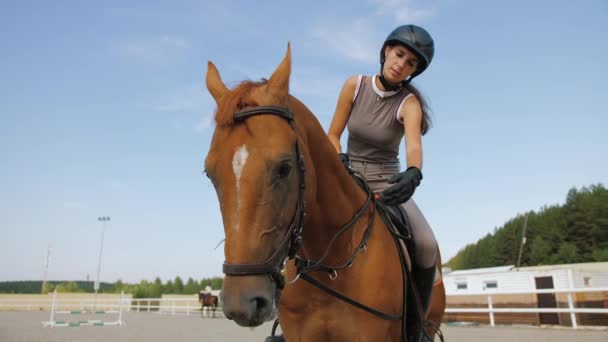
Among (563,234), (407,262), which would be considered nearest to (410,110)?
(407,262)

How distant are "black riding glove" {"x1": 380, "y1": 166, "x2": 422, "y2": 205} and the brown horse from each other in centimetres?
20

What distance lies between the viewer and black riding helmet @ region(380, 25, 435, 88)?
361 centimetres

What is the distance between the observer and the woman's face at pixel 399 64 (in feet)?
12.0

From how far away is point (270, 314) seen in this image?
2010 millimetres

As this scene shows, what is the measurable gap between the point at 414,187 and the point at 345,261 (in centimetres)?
68

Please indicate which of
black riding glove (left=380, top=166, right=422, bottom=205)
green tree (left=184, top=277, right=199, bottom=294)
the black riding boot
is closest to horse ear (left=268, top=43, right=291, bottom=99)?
black riding glove (left=380, top=166, right=422, bottom=205)

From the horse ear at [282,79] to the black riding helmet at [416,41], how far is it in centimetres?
138

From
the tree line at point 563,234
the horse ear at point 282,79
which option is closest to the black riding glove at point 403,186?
the horse ear at point 282,79

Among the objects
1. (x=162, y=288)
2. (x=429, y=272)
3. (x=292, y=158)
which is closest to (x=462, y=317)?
(x=429, y=272)

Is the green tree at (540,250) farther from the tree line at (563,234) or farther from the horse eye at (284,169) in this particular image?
the horse eye at (284,169)

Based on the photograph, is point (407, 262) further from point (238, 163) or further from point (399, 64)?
point (238, 163)

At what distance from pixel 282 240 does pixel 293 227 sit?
0.39ft

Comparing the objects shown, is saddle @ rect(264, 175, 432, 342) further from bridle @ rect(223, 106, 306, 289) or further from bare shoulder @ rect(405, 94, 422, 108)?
bridle @ rect(223, 106, 306, 289)

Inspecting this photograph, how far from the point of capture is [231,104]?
7.70 ft
